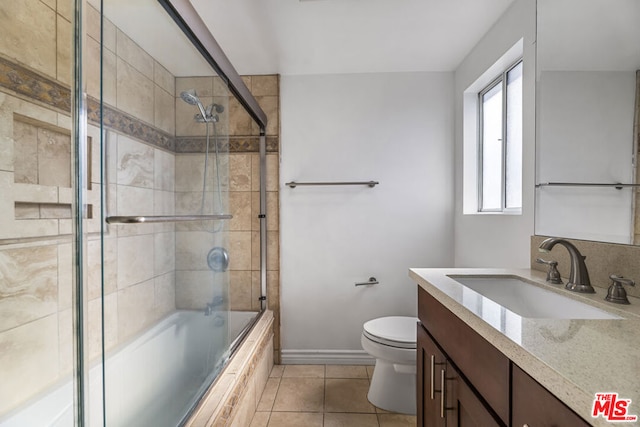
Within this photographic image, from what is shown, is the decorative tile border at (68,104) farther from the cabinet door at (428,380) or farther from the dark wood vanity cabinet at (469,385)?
the cabinet door at (428,380)

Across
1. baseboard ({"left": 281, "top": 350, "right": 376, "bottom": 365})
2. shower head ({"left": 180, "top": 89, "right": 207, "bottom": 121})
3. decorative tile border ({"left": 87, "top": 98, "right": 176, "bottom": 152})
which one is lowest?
baseboard ({"left": 281, "top": 350, "right": 376, "bottom": 365})

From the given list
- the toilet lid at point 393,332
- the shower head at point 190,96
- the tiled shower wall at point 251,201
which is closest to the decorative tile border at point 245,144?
the tiled shower wall at point 251,201

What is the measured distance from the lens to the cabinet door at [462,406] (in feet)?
2.45

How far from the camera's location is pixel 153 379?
1.11 m

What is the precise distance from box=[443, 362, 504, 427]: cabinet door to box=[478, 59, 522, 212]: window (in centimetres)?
113

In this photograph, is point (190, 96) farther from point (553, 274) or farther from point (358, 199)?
point (553, 274)

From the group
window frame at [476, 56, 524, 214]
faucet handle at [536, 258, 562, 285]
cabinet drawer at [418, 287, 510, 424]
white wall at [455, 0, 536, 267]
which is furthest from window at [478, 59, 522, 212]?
cabinet drawer at [418, 287, 510, 424]

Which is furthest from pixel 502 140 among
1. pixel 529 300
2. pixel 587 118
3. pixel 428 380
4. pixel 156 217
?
pixel 156 217

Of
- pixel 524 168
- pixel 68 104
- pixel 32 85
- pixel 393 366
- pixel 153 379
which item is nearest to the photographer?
pixel 68 104

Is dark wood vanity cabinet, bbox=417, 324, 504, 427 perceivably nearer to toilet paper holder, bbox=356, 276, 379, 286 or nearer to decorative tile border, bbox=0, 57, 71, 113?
toilet paper holder, bbox=356, 276, 379, 286

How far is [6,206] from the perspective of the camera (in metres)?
0.87

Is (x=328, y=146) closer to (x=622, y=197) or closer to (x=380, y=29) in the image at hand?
(x=380, y=29)

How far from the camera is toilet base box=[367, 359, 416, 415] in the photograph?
1.79 meters

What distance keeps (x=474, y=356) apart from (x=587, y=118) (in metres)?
0.91
